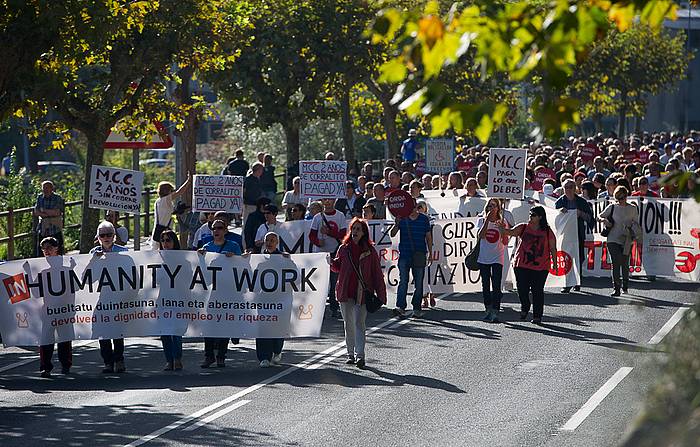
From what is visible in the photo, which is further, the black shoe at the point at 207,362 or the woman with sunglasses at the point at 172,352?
the black shoe at the point at 207,362

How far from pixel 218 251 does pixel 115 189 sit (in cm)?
466

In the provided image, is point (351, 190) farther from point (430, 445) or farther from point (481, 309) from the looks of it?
point (430, 445)

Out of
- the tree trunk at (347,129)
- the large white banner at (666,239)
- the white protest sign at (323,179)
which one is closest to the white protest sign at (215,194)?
the white protest sign at (323,179)

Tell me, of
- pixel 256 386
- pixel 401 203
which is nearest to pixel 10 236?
pixel 401 203

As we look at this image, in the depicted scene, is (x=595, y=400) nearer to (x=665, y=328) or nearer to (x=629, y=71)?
(x=665, y=328)

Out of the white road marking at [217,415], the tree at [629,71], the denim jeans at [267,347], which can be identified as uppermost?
the tree at [629,71]

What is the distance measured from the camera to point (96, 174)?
19781mm

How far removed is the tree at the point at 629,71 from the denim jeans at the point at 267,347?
44.6 metres

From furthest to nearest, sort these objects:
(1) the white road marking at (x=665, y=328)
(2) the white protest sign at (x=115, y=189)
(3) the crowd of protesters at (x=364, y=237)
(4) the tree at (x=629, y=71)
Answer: (4) the tree at (x=629, y=71)
(2) the white protest sign at (x=115, y=189)
(1) the white road marking at (x=665, y=328)
(3) the crowd of protesters at (x=364, y=237)

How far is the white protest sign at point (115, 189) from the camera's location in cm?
1969

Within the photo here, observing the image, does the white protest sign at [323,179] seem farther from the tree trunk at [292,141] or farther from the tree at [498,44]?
the tree at [498,44]

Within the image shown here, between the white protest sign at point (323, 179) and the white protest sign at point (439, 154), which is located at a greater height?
the white protest sign at point (439, 154)

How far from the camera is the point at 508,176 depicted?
72.5ft

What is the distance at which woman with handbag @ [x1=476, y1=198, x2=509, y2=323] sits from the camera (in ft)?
60.0
